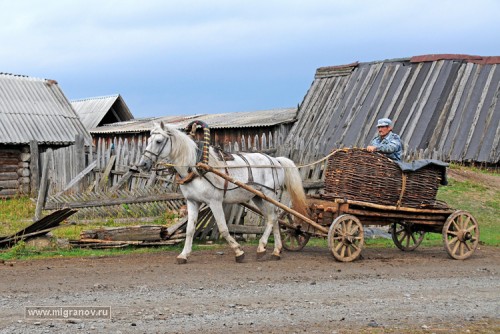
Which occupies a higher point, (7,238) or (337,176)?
(337,176)

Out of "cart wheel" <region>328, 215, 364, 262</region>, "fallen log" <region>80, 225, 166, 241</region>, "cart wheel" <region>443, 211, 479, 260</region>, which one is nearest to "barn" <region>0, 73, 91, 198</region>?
"fallen log" <region>80, 225, 166, 241</region>

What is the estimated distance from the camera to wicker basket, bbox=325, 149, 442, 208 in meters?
11.1

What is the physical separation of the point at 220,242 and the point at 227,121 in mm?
19127

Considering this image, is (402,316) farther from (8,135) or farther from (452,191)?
(8,135)

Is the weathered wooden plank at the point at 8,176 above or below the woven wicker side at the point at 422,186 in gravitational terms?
below

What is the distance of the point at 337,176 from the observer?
1129 cm

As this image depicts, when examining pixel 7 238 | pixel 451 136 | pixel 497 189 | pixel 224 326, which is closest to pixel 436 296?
pixel 224 326

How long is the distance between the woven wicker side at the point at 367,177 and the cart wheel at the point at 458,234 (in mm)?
1107

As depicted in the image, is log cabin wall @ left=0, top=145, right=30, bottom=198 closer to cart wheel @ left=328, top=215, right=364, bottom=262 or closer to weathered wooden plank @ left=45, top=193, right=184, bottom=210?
weathered wooden plank @ left=45, top=193, right=184, bottom=210

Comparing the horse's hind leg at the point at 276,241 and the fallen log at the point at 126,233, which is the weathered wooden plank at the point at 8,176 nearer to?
the fallen log at the point at 126,233

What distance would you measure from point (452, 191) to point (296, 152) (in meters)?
5.62

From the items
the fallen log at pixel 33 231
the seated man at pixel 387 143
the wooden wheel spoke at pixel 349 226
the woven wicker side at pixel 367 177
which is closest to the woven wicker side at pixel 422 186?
the woven wicker side at pixel 367 177

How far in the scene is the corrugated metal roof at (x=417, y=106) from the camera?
24203mm

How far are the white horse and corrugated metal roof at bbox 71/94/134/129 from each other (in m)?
28.7
